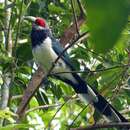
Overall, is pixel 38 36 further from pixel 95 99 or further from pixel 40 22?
A: pixel 95 99

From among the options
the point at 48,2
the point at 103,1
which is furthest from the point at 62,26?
the point at 103,1

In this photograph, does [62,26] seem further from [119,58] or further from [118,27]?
[118,27]

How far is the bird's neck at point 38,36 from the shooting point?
221 cm

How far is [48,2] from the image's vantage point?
2432 mm

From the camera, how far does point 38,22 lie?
2363mm

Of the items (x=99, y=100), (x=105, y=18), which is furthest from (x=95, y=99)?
(x=105, y=18)

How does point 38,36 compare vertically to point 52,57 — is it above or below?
above

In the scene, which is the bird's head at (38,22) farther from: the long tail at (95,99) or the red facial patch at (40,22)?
the long tail at (95,99)

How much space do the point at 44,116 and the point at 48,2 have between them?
813mm

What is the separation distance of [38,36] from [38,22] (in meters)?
0.10

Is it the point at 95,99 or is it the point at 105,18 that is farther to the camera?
the point at 95,99

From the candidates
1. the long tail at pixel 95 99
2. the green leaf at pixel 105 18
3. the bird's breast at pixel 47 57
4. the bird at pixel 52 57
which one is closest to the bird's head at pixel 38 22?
the bird at pixel 52 57

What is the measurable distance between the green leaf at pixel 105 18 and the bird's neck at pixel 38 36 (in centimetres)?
200

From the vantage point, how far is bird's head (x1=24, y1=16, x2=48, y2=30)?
231 centimetres
